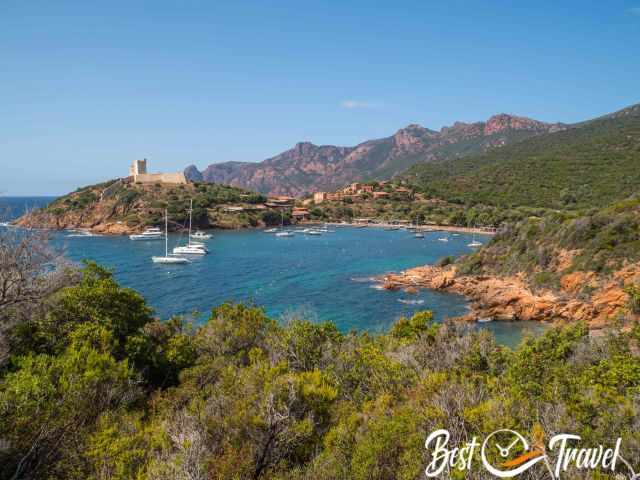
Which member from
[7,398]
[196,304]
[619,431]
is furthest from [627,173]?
[7,398]

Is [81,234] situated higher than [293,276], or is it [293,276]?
[81,234]

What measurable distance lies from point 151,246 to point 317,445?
71521 millimetres

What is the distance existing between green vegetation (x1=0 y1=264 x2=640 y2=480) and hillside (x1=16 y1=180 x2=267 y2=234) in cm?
7779

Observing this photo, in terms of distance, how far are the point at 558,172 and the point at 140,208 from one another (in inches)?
3985

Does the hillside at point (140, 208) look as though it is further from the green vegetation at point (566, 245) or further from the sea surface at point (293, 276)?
the green vegetation at point (566, 245)

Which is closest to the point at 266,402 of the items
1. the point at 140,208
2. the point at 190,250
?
the point at 190,250

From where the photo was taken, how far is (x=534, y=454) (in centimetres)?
742

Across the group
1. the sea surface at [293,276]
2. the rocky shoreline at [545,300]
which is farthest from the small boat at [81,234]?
the rocky shoreline at [545,300]

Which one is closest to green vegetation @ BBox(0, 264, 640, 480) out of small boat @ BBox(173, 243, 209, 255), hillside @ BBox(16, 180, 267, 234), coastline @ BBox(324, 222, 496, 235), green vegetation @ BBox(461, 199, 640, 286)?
green vegetation @ BBox(461, 199, 640, 286)

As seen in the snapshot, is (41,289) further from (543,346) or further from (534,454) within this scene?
(543,346)

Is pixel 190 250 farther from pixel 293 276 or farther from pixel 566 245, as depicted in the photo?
pixel 566 245

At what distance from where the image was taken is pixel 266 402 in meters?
9.47

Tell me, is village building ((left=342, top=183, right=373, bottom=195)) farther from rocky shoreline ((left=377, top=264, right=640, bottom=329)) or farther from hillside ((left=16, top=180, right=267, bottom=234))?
rocky shoreline ((left=377, top=264, right=640, bottom=329))

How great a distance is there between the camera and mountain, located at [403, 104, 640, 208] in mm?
93575
